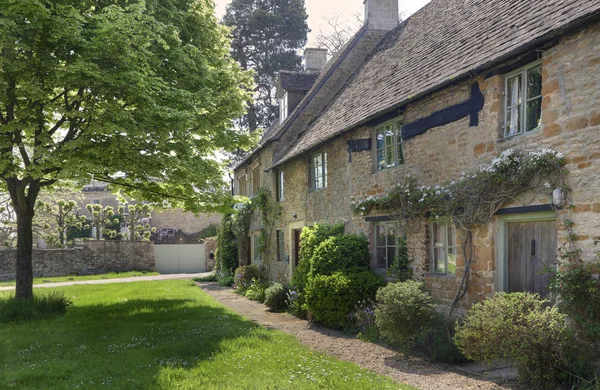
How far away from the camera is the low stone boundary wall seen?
2655 cm

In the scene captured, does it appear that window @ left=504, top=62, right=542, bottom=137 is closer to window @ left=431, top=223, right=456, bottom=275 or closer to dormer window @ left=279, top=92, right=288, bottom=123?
window @ left=431, top=223, right=456, bottom=275

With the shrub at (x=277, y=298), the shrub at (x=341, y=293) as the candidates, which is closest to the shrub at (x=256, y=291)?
the shrub at (x=277, y=298)

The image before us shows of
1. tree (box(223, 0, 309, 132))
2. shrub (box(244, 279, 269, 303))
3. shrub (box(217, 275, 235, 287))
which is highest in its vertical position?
tree (box(223, 0, 309, 132))

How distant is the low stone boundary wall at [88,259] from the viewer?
2655 centimetres

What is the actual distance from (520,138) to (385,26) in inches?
454

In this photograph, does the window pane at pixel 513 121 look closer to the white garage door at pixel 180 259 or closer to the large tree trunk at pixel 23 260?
the large tree trunk at pixel 23 260

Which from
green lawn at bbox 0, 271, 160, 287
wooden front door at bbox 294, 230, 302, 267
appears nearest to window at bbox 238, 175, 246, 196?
green lawn at bbox 0, 271, 160, 287

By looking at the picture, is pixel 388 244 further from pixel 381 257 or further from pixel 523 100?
pixel 523 100

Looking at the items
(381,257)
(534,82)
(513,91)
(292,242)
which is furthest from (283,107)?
(534,82)

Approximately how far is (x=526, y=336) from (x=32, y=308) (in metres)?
10.6

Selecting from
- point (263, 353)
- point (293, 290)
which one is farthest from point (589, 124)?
point (293, 290)

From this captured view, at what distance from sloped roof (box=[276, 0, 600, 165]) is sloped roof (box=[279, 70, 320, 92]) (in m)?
3.63

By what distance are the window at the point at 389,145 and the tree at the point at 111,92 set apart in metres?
3.87

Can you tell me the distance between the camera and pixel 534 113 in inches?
289
